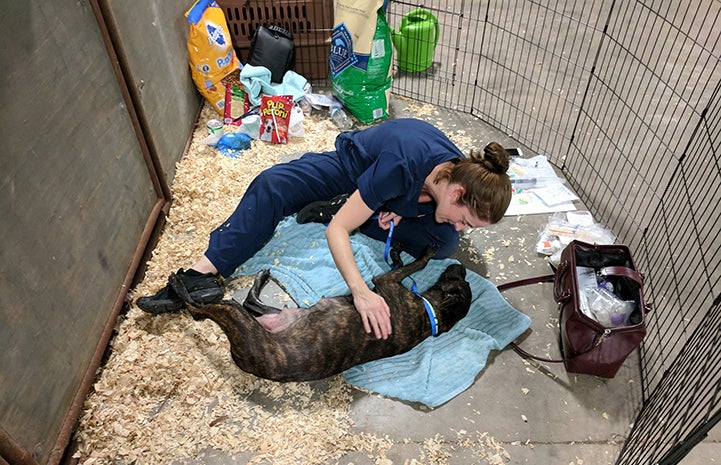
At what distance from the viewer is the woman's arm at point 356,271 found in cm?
219

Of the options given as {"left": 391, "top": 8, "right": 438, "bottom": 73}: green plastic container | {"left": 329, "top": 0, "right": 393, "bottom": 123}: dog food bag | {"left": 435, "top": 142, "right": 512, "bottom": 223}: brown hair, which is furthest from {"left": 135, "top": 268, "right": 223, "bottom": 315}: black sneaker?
{"left": 391, "top": 8, "right": 438, "bottom": 73}: green plastic container

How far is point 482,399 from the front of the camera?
2.31 m

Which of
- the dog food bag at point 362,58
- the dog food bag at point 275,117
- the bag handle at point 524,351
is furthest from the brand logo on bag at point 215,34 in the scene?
the bag handle at point 524,351

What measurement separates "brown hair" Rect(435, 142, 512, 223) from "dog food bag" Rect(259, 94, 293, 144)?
1922mm

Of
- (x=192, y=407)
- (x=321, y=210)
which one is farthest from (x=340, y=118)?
(x=192, y=407)

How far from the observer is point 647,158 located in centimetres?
365

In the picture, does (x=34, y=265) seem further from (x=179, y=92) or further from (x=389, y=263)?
(x=179, y=92)

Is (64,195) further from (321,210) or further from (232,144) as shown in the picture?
(232,144)

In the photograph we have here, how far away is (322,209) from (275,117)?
1.22 metres

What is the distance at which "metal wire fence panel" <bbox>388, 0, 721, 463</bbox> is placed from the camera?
2131mm

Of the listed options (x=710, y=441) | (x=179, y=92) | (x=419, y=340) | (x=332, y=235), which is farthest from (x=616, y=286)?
(x=179, y=92)

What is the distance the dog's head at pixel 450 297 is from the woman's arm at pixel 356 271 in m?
0.34

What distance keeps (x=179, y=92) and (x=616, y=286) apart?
296 centimetres

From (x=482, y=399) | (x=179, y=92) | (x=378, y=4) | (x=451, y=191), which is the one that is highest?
(x=378, y=4)
